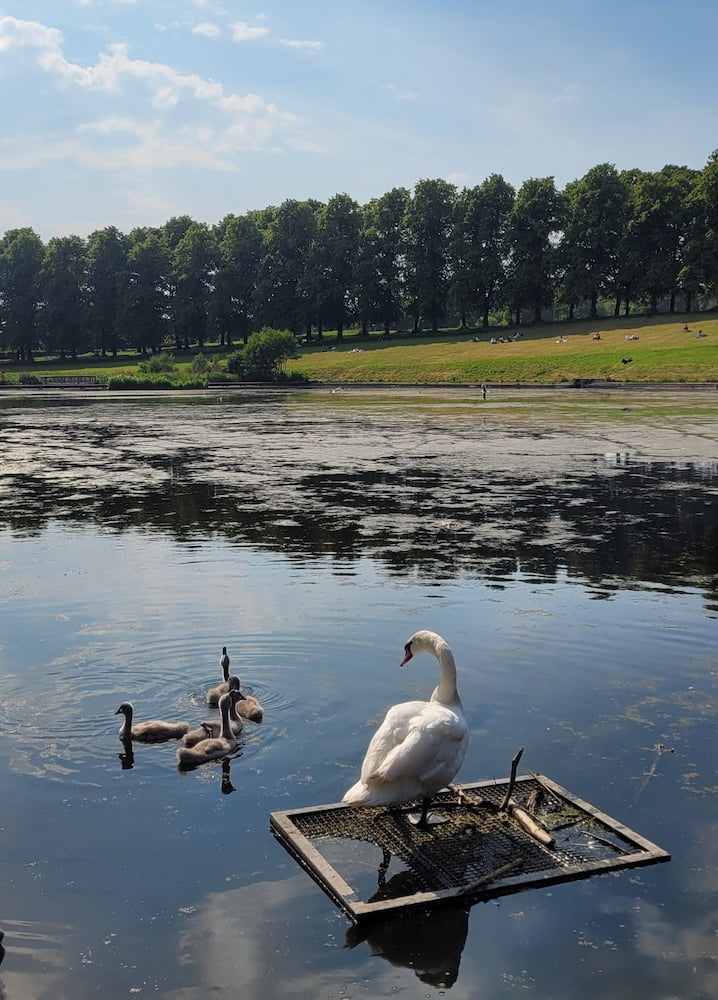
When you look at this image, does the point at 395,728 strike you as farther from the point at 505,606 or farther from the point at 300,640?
the point at 505,606

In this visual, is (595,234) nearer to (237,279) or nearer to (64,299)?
(237,279)

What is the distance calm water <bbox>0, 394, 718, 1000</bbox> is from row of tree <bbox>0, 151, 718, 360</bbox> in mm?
101514

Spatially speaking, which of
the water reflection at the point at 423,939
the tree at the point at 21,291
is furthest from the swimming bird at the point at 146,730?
the tree at the point at 21,291

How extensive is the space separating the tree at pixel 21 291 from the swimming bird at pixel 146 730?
501 ft

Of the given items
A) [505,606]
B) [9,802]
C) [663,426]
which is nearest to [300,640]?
[505,606]

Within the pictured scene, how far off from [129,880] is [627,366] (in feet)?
275

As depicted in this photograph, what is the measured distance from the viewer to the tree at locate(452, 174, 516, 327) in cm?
13088

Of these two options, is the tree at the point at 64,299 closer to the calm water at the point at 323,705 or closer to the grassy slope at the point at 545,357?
the grassy slope at the point at 545,357

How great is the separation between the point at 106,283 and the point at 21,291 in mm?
14255

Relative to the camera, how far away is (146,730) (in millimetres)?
9938

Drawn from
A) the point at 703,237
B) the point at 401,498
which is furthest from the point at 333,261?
the point at 401,498

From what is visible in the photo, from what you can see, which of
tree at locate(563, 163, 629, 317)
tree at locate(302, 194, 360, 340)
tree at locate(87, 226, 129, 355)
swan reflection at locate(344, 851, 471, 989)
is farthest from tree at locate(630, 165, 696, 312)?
swan reflection at locate(344, 851, 471, 989)

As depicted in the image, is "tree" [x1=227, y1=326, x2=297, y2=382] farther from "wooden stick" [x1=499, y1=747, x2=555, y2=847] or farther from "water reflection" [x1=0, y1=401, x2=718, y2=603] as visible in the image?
"wooden stick" [x1=499, y1=747, x2=555, y2=847]

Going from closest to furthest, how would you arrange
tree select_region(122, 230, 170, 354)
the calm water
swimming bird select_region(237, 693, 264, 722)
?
the calm water
swimming bird select_region(237, 693, 264, 722)
tree select_region(122, 230, 170, 354)
